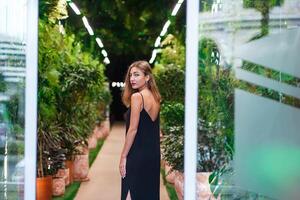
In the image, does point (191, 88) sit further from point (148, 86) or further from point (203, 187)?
point (203, 187)

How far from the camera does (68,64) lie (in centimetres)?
831

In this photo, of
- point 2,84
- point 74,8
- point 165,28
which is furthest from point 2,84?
point 165,28

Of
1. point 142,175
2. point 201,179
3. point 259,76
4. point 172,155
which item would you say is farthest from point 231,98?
point 172,155

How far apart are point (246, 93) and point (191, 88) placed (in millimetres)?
397

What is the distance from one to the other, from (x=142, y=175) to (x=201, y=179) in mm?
569

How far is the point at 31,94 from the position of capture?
13.0 ft

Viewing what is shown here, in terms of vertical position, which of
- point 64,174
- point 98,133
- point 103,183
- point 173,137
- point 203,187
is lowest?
point 98,133

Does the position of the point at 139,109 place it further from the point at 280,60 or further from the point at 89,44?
the point at 89,44

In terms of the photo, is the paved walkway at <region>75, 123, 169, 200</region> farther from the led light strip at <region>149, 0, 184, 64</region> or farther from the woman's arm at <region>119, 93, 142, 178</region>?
the woman's arm at <region>119, 93, 142, 178</region>

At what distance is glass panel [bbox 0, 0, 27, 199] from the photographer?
13.1ft

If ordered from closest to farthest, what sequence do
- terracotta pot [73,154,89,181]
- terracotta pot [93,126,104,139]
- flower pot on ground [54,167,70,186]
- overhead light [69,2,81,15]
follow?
flower pot on ground [54,167,70,186]
overhead light [69,2,81,15]
terracotta pot [73,154,89,181]
terracotta pot [93,126,104,139]

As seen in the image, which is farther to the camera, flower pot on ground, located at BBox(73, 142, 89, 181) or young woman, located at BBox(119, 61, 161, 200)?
flower pot on ground, located at BBox(73, 142, 89, 181)

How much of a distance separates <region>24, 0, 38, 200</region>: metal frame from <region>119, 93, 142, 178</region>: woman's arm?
0.70 metres

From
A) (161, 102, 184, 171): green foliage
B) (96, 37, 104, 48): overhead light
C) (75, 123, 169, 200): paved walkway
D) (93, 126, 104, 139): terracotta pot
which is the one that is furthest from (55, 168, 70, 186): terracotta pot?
(96, 37, 104, 48): overhead light
